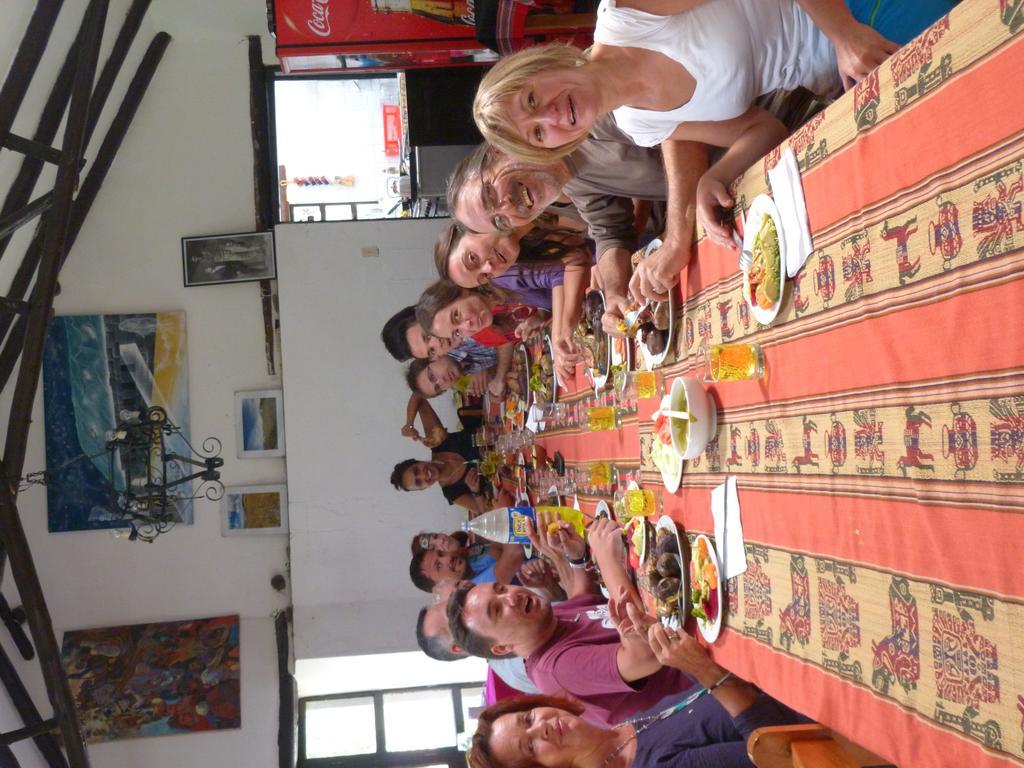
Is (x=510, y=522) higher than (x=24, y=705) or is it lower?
higher

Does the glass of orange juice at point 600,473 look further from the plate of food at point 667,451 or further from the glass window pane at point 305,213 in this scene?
the glass window pane at point 305,213

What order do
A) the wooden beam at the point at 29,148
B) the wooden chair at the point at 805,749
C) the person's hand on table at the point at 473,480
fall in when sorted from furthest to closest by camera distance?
the person's hand on table at the point at 473,480 < the wooden beam at the point at 29,148 < the wooden chair at the point at 805,749

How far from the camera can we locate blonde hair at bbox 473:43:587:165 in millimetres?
1646

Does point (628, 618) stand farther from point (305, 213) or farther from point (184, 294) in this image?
point (184, 294)

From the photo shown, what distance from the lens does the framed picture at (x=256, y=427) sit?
6043 millimetres

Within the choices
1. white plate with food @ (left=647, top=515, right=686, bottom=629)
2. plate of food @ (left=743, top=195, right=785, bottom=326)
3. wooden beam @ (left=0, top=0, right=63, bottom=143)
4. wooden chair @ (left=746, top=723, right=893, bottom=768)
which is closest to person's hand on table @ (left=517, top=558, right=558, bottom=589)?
white plate with food @ (left=647, top=515, right=686, bottom=629)

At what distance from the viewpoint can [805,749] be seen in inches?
50.5

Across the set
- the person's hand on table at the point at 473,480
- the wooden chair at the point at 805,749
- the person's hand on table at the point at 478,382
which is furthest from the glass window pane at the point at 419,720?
the wooden chair at the point at 805,749

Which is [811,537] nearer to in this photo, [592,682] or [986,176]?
[986,176]

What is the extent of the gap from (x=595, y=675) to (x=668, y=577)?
0.73 meters

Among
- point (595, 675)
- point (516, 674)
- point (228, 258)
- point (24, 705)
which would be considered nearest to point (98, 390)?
point (228, 258)

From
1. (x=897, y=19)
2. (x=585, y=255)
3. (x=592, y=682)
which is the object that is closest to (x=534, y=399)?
(x=585, y=255)

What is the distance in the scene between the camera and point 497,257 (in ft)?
9.25

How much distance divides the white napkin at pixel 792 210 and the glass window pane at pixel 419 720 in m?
5.27
